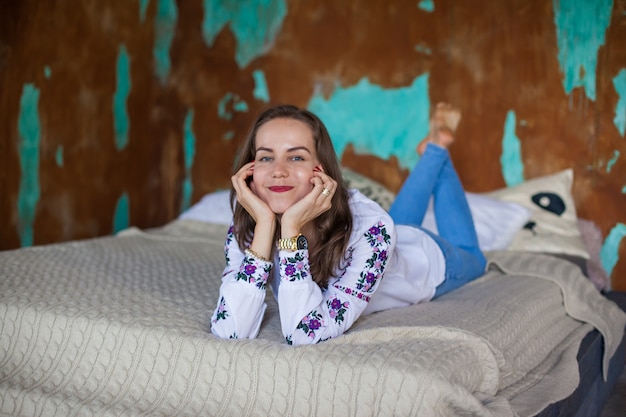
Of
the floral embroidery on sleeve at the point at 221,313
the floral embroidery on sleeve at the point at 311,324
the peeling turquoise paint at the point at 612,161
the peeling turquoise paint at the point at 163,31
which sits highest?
the peeling turquoise paint at the point at 163,31

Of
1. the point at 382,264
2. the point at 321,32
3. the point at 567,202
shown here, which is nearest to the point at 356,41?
the point at 321,32

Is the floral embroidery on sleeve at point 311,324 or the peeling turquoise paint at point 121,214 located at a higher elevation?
the floral embroidery on sleeve at point 311,324

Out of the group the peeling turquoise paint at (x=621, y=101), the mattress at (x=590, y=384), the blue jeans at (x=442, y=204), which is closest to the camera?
the mattress at (x=590, y=384)

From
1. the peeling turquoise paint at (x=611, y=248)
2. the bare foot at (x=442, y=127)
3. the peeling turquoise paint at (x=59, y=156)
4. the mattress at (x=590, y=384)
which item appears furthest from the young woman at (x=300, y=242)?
the peeling turquoise paint at (x=59, y=156)

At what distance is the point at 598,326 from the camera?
2.09 meters

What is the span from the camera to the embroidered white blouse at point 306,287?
4.52ft

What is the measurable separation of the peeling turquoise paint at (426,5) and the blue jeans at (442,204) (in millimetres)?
1242

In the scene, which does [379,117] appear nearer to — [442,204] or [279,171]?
[442,204]

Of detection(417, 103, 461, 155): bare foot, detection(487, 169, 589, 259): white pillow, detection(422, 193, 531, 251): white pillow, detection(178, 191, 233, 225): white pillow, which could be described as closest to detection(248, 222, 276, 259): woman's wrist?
detection(417, 103, 461, 155): bare foot

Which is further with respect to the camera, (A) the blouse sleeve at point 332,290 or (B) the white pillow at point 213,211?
(B) the white pillow at point 213,211

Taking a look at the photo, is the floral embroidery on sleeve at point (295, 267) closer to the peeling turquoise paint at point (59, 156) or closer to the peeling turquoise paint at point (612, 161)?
the peeling turquoise paint at point (612, 161)

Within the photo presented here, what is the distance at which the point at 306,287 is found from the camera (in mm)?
1381

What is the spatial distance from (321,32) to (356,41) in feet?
0.76

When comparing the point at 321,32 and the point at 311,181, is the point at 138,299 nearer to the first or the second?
the point at 311,181
